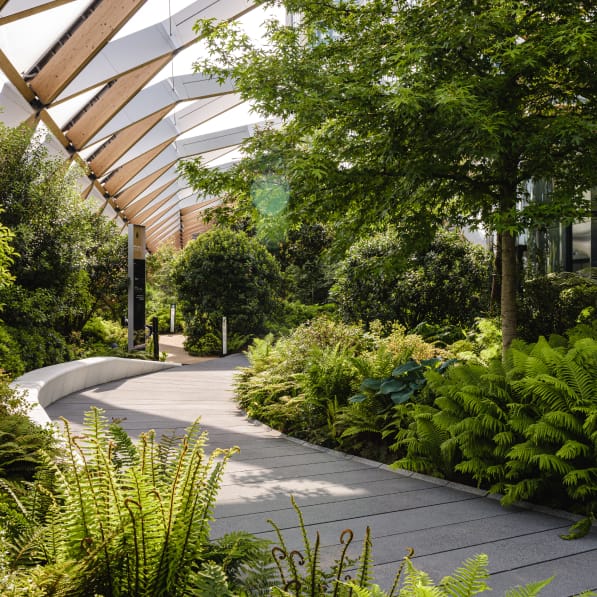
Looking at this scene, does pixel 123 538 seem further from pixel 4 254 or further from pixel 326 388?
pixel 4 254

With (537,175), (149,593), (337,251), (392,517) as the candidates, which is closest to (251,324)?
(337,251)

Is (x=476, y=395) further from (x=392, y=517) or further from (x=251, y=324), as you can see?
(x=251, y=324)

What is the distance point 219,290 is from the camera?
1822cm

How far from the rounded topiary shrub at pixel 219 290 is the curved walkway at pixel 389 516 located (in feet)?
37.8

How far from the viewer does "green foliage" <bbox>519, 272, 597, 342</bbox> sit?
26.6ft

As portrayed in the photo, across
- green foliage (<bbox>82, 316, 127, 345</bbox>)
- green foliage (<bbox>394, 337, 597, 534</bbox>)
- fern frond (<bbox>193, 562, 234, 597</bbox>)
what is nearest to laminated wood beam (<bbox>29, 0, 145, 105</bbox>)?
green foliage (<bbox>82, 316, 127, 345</bbox>)

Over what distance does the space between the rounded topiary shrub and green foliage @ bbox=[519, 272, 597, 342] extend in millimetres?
10686

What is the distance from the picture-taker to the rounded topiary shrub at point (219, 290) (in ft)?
59.4

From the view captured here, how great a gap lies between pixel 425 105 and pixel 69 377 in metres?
6.89

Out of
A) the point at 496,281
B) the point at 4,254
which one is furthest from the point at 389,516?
the point at 496,281

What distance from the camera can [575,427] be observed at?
11.7ft

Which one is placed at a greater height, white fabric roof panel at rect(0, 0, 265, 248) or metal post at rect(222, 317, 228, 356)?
white fabric roof panel at rect(0, 0, 265, 248)

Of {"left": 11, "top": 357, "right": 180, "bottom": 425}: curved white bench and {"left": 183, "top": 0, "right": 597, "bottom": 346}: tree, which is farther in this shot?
{"left": 11, "top": 357, "right": 180, "bottom": 425}: curved white bench

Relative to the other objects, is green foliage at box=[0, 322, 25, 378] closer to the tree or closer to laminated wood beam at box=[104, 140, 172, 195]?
the tree
